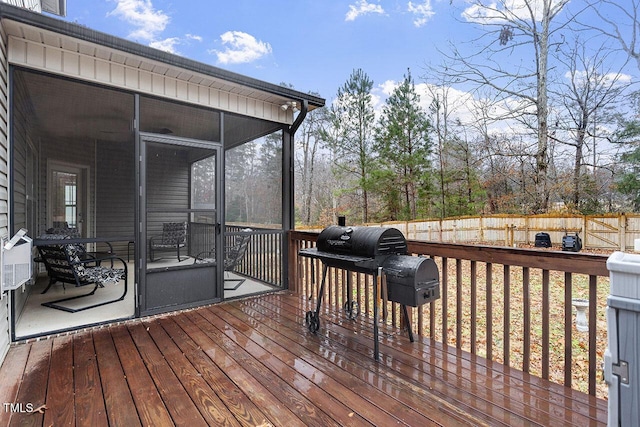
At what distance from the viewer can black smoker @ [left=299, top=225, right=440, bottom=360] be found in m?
2.58

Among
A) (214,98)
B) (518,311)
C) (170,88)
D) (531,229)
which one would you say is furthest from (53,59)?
(531,229)

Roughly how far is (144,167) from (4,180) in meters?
1.13

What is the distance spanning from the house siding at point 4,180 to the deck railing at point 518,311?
275 cm

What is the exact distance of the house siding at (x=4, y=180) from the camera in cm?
268

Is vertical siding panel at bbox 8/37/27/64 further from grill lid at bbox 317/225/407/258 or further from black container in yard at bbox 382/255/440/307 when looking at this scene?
black container in yard at bbox 382/255/440/307

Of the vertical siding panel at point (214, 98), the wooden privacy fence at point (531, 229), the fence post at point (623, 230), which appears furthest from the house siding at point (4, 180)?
the fence post at point (623, 230)

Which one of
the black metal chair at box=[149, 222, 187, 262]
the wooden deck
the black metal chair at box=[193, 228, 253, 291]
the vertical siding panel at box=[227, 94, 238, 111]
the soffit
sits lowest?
the wooden deck

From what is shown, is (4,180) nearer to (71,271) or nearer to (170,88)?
(71,271)

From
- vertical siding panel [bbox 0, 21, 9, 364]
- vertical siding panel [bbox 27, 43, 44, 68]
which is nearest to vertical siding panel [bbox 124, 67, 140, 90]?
vertical siding panel [bbox 27, 43, 44, 68]

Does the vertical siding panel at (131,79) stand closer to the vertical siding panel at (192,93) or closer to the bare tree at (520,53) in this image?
the vertical siding panel at (192,93)

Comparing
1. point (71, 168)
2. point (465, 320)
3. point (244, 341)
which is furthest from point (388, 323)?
point (71, 168)

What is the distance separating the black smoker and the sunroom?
1.80 m

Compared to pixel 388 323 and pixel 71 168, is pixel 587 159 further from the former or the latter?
pixel 71 168

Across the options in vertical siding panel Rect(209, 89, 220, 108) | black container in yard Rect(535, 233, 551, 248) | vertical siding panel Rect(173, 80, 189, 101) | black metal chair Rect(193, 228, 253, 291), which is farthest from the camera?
black container in yard Rect(535, 233, 551, 248)
